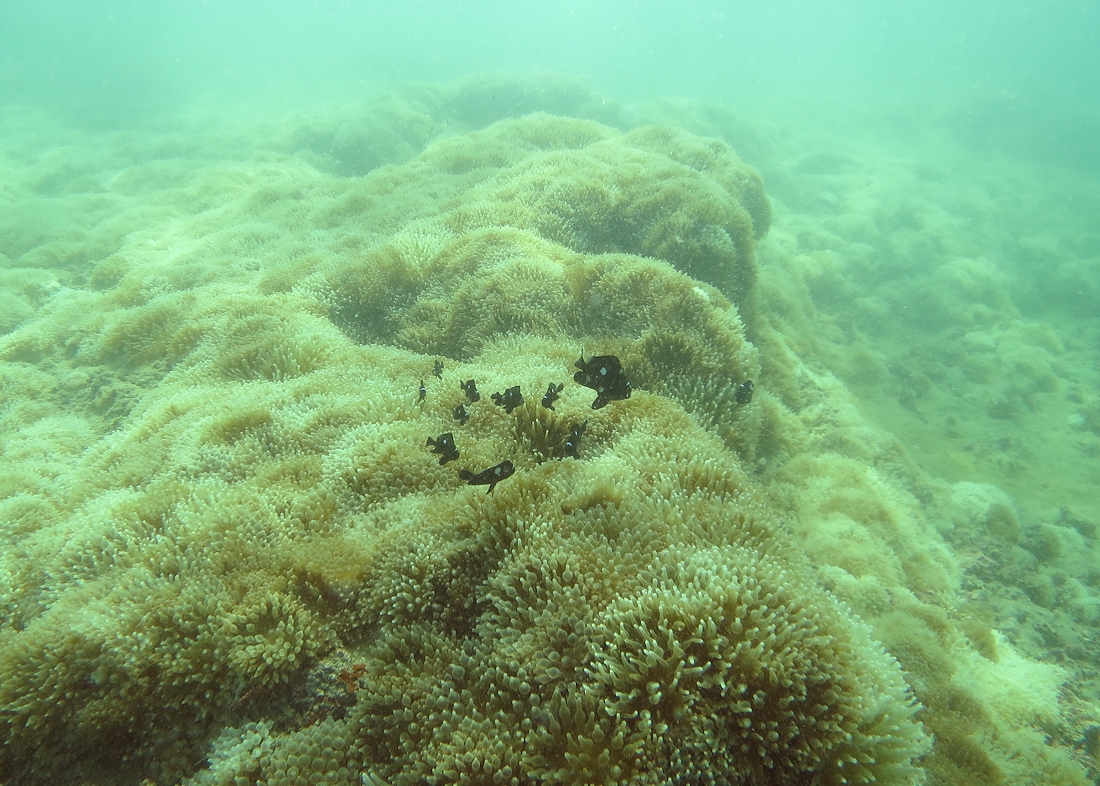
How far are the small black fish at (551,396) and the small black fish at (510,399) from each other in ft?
0.60

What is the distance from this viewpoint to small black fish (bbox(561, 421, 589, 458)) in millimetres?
3596

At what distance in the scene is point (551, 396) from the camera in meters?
3.80

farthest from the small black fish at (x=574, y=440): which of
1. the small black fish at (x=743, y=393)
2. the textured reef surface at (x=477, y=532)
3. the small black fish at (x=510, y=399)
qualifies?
the small black fish at (x=743, y=393)

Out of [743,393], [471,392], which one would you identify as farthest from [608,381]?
[743,393]

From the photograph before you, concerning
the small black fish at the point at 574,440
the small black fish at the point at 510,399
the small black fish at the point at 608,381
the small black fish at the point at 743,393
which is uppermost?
the small black fish at the point at 608,381

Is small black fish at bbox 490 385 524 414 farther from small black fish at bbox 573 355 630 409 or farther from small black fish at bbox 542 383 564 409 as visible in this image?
small black fish at bbox 573 355 630 409

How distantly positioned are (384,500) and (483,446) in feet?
2.44

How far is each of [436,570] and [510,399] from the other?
136 cm

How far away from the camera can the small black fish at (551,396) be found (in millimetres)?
3797

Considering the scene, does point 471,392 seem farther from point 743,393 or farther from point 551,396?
point 743,393

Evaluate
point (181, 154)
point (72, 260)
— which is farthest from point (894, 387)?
point (181, 154)

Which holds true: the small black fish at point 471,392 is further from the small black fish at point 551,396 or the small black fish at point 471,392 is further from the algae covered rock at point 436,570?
the small black fish at point 551,396

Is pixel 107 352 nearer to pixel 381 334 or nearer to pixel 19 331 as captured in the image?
pixel 19 331

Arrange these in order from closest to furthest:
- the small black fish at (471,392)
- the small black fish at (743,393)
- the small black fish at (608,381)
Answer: the small black fish at (608,381), the small black fish at (471,392), the small black fish at (743,393)
